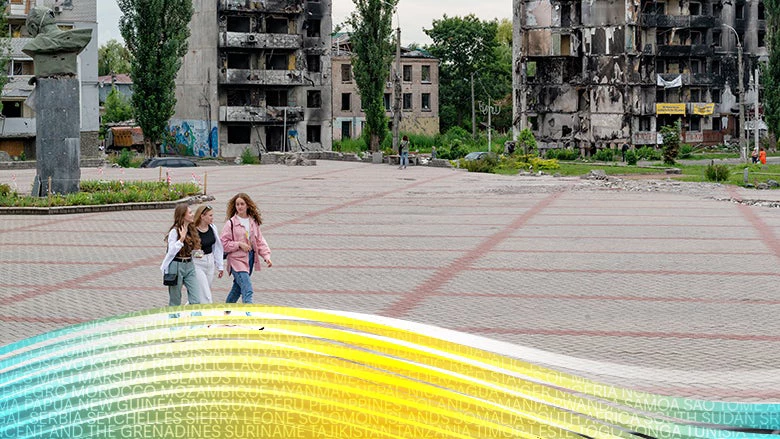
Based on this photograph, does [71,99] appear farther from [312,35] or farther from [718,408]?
[312,35]

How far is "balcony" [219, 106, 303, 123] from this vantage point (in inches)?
2825

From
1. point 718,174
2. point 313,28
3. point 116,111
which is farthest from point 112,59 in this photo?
point 718,174

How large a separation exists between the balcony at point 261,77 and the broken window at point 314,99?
2.91m

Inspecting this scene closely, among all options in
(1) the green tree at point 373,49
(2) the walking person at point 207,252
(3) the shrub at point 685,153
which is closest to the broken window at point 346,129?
(1) the green tree at point 373,49

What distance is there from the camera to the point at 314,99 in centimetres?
7656

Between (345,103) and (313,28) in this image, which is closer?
(313,28)

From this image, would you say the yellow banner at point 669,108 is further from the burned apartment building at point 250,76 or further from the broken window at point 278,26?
the broken window at point 278,26

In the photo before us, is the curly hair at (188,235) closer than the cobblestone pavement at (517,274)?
Yes

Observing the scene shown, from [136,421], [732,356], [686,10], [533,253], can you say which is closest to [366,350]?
[136,421]

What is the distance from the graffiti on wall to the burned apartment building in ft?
A: 0.21

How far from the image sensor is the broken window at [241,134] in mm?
73562

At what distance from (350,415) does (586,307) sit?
8.24 meters

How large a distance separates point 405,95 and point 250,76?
25.2m

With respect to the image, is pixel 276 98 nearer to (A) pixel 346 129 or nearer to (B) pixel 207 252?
(A) pixel 346 129
